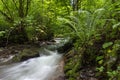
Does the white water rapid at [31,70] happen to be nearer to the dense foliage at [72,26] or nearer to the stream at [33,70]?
the stream at [33,70]

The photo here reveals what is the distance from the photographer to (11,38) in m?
11.2

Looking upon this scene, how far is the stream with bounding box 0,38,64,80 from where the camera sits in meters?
5.93

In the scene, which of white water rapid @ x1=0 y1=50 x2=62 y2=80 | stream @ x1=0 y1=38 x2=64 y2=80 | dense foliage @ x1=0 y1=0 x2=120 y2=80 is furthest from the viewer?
white water rapid @ x1=0 y1=50 x2=62 y2=80

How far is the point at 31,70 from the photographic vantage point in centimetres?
678

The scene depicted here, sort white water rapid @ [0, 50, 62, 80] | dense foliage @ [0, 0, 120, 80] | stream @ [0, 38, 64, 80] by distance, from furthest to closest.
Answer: white water rapid @ [0, 50, 62, 80]
stream @ [0, 38, 64, 80]
dense foliage @ [0, 0, 120, 80]

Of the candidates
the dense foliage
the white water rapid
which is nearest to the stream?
the white water rapid

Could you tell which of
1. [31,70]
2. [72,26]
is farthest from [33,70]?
[72,26]

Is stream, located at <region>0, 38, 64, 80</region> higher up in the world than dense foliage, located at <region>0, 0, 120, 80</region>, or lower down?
lower down

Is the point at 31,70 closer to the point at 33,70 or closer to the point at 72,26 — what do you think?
the point at 33,70

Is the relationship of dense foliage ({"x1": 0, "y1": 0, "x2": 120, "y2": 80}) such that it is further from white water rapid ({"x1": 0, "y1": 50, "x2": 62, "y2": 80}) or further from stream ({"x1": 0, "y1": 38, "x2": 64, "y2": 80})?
white water rapid ({"x1": 0, "y1": 50, "x2": 62, "y2": 80})

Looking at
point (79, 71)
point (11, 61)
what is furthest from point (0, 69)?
point (79, 71)

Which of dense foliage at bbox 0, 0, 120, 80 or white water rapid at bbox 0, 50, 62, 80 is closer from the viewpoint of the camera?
dense foliage at bbox 0, 0, 120, 80

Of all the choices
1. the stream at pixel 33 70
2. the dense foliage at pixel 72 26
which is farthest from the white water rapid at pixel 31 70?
the dense foliage at pixel 72 26

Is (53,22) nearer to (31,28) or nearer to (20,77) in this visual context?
(31,28)
